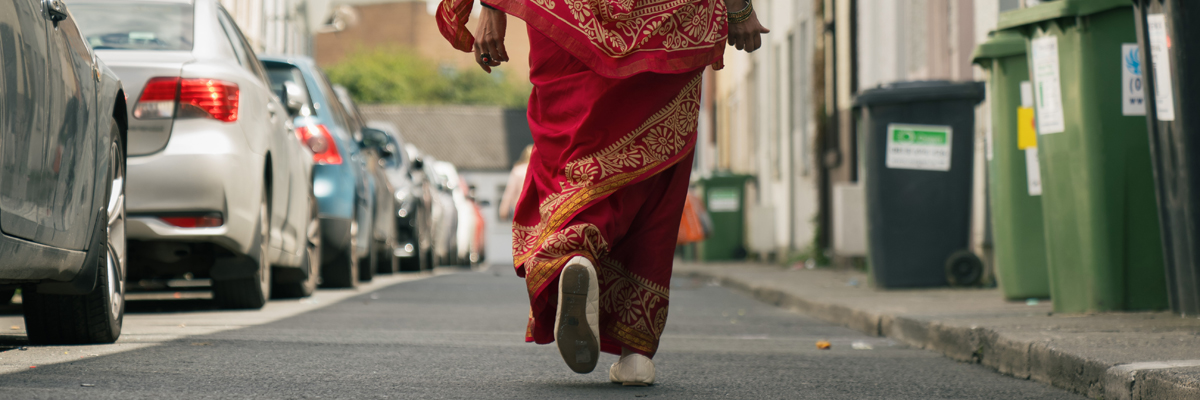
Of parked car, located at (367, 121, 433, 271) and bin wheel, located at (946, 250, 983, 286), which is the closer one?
bin wheel, located at (946, 250, 983, 286)

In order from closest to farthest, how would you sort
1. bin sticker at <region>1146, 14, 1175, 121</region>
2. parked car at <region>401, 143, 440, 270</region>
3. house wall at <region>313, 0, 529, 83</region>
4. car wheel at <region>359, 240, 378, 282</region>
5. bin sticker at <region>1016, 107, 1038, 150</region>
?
bin sticker at <region>1146, 14, 1175, 121</region> → bin sticker at <region>1016, 107, 1038, 150</region> → car wheel at <region>359, 240, 378, 282</region> → parked car at <region>401, 143, 440, 270</region> → house wall at <region>313, 0, 529, 83</region>

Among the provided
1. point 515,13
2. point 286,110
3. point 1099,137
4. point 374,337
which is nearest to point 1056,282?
point 1099,137

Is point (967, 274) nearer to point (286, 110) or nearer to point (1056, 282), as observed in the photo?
point (1056, 282)

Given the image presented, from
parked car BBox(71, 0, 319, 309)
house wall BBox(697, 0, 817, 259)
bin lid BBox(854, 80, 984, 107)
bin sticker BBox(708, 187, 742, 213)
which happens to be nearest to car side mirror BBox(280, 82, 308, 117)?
parked car BBox(71, 0, 319, 309)

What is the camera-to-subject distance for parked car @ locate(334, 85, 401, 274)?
10930 mm

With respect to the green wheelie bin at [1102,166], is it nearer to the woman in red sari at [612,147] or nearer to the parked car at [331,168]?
the woman in red sari at [612,147]

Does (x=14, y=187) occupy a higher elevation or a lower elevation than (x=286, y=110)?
lower

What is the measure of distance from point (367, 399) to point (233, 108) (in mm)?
2984

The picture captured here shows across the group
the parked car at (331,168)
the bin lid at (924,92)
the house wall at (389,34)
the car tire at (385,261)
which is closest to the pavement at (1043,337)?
the bin lid at (924,92)

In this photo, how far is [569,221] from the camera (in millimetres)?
3922

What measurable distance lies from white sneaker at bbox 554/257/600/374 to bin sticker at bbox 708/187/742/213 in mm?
20447

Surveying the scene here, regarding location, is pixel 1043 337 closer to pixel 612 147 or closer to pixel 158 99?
pixel 612 147

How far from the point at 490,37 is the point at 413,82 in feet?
252

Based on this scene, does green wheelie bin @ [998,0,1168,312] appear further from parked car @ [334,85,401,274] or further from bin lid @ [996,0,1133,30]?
parked car @ [334,85,401,274]
